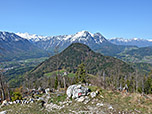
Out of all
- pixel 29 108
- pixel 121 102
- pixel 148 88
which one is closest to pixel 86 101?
pixel 121 102

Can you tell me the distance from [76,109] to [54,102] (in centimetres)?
779

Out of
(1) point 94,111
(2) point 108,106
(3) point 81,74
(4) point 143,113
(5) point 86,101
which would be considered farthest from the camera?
(3) point 81,74

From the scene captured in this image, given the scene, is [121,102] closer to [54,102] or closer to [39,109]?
[54,102]

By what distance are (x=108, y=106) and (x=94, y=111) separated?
3.58 metres

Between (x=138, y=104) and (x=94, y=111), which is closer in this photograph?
(x=94, y=111)

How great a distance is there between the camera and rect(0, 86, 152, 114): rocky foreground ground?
23328 mm

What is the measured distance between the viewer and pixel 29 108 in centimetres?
2672

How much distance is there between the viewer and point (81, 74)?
229 feet

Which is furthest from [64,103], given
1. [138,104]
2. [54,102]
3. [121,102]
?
[138,104]

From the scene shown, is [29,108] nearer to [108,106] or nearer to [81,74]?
[108,106]

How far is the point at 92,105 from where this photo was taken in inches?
1040

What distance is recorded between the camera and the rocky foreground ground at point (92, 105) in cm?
2333

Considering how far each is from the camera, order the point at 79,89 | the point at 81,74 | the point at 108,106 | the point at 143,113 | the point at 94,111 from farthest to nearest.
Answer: the point at 81,74 < the point at 79,89 < the point at 108,106 < the point at 94,111 < the point at 143,113

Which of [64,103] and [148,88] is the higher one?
[64,103]
